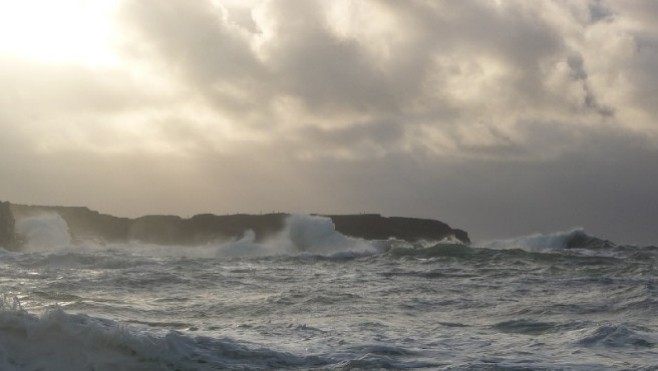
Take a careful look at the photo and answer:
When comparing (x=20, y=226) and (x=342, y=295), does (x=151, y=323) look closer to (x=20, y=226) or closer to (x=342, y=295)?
(x=342, y=295)

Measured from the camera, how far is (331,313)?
1088 centimetres

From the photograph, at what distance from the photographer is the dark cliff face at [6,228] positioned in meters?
37.0

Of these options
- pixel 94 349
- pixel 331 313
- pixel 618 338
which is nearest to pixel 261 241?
pixel 331 313

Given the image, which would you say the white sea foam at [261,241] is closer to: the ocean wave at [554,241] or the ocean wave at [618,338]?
the ocean wave at [554,241]

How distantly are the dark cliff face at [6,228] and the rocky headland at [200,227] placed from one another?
8455mm

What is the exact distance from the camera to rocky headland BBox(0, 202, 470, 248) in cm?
5019

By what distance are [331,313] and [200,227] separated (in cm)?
4209

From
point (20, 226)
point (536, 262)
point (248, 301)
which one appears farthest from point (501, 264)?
point (20, 226)

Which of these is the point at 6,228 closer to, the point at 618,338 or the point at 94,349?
the point at 94,349

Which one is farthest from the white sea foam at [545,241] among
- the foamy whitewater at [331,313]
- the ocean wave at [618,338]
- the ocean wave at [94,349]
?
the ocean wave at [94,349]

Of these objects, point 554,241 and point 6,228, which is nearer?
point 554,241

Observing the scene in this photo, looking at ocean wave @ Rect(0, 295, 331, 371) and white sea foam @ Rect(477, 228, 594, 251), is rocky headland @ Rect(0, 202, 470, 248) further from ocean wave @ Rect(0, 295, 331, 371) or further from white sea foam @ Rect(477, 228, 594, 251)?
ocean wave @ Rect(0, 295, 331, 371)

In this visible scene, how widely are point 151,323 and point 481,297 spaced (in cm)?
559

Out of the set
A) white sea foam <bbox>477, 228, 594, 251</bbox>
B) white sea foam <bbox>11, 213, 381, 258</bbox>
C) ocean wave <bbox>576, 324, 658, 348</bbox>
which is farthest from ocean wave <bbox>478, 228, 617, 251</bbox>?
ocean wave <bbox>576, 324, 658, 348</bbox>
